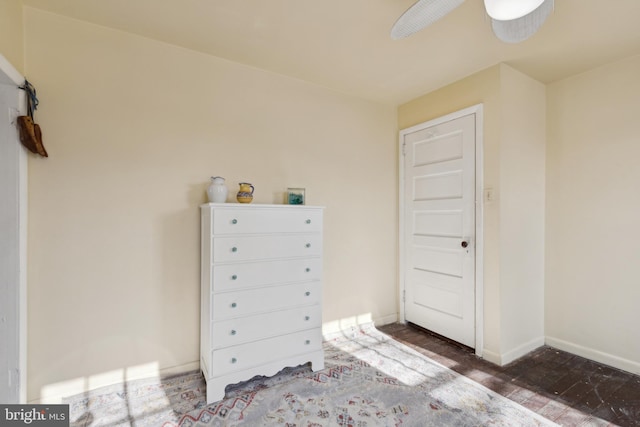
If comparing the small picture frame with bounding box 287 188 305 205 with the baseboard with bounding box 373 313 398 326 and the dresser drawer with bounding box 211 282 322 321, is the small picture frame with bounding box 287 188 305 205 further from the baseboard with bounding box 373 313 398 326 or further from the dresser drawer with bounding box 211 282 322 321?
the baseboard with bounding box 373 313 398 326

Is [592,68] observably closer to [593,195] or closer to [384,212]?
[593,195]

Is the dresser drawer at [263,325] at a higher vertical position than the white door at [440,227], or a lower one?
lower

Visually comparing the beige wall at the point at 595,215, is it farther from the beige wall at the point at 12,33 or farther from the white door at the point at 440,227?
the beige wall at the point at 12,33

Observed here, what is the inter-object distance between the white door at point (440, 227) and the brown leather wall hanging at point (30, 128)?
299 cm

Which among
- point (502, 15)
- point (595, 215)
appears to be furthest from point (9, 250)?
point (595, 215)

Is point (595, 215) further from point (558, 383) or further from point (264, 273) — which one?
point (264, 273)

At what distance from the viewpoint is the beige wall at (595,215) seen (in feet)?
7.63

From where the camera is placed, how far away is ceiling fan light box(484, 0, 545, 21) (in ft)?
3.85

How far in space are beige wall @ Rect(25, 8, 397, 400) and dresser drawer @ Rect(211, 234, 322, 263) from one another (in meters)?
0.44

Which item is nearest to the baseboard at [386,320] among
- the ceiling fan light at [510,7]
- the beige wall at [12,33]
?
the ceiling fan light at [510,7]

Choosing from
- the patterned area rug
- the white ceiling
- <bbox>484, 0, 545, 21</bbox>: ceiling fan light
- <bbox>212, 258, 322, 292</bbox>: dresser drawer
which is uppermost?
the white ceiling

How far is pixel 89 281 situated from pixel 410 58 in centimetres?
282

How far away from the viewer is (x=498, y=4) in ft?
3.93

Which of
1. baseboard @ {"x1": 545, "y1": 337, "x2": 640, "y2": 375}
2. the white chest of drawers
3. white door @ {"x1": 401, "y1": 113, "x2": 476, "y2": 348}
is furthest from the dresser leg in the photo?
baseboard @ {"x1": 545, "y1": 337, "x2": 640, "y2": 375}
